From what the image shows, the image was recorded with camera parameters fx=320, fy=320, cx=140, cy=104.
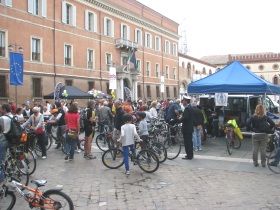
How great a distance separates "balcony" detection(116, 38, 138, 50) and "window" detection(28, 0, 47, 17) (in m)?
11.1

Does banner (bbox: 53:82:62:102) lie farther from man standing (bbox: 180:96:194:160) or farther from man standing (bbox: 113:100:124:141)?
man standing (bbox: 180:96:194:160)

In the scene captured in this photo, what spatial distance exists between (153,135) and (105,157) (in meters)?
2.16

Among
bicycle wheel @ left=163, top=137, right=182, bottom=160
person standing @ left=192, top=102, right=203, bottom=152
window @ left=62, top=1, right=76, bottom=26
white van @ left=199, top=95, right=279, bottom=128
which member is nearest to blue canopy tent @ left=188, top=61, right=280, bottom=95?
white van @ left=199, top=95, right=279, bottom=128

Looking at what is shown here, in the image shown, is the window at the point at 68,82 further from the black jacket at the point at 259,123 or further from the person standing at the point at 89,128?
the black jacket at the point at 259,123

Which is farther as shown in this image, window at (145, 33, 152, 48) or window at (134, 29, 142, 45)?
window at (145, 33, 152, 48)

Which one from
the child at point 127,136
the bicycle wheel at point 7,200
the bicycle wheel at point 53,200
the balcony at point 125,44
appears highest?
the balcony at point 125,44

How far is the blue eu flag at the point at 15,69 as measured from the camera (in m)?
17.3

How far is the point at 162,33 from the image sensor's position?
49688 mm

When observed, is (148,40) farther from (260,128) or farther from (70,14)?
(260,128)

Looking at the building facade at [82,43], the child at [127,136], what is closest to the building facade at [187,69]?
the building facade at [82,43]

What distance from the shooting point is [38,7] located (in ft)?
93.0

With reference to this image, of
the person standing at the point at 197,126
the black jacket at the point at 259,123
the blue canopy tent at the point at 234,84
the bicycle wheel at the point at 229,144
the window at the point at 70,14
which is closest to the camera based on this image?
the black jacket at the point at 259,123

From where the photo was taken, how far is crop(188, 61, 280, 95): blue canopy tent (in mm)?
12500

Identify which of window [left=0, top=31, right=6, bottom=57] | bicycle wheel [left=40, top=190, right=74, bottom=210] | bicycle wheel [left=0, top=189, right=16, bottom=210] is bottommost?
bicycle wheel [left=0, top=189, right=16, bottom=210]
